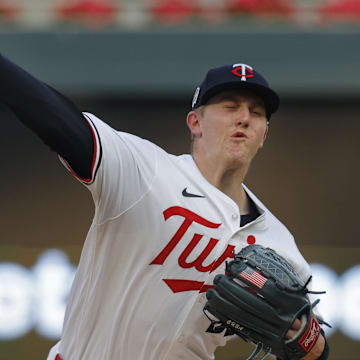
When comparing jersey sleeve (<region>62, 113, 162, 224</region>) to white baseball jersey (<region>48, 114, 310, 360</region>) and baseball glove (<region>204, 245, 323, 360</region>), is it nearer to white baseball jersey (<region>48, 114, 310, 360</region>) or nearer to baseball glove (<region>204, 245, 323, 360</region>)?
white baseball jersey (<region>48, 114, 310, 360</region>)

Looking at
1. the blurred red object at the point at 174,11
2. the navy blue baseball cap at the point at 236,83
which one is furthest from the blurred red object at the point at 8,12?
the navy blue baseball cap at the point at 236,83

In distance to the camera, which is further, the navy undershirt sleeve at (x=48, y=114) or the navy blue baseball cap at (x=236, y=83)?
the navy blue baseball cap at (x=236, y=83)

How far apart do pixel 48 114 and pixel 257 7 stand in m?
4.14

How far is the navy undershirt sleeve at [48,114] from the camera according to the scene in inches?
78.0

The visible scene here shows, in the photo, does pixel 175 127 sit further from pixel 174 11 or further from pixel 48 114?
pixel 48 114

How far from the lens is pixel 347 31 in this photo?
5.56 m

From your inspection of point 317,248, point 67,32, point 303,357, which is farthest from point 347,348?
point 303,357

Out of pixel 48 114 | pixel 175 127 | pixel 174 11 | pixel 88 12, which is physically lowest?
pixel 48 114

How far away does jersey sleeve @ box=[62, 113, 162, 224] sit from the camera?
2.20 metres

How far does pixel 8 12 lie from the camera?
610 centimetres

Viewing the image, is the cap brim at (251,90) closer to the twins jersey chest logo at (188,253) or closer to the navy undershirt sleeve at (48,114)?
the twins jersey chest logo at (188,253)

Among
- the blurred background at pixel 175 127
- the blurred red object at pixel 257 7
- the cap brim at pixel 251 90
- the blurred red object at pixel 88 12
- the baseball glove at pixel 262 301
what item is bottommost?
the baseball glove at pixel 262 301

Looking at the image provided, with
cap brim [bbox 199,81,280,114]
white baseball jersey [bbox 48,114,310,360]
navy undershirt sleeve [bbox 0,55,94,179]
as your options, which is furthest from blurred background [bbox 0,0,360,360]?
navy undershirt sleeve [bbox 0,55,94,179]

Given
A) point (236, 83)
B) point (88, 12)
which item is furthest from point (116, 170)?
point (88, 12)
